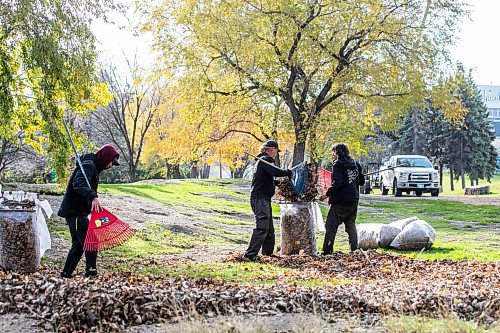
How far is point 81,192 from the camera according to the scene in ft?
26.0

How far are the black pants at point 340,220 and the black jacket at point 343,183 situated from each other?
0.11 meters

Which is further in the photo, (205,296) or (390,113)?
(390,113)

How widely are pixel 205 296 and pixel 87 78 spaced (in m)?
6.46

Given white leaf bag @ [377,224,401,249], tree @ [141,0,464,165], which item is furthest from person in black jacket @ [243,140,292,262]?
tree @ [141,0,464,165]

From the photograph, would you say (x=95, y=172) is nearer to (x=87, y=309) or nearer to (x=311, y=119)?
(x=87, y=309)

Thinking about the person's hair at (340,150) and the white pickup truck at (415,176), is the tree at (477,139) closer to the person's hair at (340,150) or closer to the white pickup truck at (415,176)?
the white pickup truck at (415,176)

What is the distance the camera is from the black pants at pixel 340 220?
11385 millimetres

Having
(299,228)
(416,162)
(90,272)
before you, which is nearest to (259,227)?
(299,228)

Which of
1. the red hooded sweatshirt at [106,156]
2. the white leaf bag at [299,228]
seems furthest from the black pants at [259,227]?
the red hooded sweatshirt at [106,156]

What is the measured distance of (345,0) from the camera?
66.8ft

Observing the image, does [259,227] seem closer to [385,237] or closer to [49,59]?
[385,237]

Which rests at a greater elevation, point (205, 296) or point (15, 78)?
point (15, 78)

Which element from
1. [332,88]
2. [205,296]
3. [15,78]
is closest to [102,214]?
[205,296]

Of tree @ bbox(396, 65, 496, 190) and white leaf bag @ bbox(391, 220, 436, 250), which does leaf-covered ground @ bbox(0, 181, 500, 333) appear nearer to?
white leaf bag @ bbox(391, 220, 436, 250)
